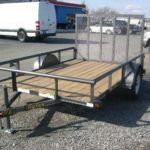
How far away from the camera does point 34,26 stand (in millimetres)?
20469

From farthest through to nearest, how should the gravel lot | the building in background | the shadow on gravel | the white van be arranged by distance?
the building in background, the white van, the shadow on gravel, the gravel lot

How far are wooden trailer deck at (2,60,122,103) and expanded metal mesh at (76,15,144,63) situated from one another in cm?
72

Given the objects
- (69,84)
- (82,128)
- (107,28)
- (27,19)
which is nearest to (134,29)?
(107,28)

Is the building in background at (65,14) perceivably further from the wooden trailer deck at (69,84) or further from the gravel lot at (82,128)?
the gravel lot at (82,128)

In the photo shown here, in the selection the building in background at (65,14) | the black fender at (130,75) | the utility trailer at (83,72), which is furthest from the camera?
the building in background at (65,14)

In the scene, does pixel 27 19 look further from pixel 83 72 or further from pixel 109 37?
pixel 83 72

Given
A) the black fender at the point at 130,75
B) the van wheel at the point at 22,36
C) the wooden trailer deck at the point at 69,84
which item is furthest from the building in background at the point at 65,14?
the black fender at the point at 130,75

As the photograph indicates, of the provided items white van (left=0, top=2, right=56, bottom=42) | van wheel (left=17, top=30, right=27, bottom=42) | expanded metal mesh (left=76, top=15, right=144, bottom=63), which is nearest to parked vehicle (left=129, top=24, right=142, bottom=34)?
expanded metal mesh (left=76, top=15, right=144, bottom=63)

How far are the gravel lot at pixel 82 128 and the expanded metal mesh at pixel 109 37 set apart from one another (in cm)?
192

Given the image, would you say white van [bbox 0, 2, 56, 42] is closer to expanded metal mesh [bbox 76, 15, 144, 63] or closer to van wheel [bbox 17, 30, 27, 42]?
van wheel [bbox 17, 30, 27, 42]

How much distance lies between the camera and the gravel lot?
4.84 meters

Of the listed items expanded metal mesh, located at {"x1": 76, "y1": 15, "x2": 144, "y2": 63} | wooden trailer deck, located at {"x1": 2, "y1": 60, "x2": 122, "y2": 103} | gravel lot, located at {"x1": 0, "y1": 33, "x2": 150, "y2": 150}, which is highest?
expanded metal mesh, located at {"x1": 76, "y1": 15, "x2": 144, "y2": 63}

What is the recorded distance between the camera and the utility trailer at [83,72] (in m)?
5.11

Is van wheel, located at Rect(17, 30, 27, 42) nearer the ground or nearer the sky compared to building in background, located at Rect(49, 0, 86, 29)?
nearer the ground
